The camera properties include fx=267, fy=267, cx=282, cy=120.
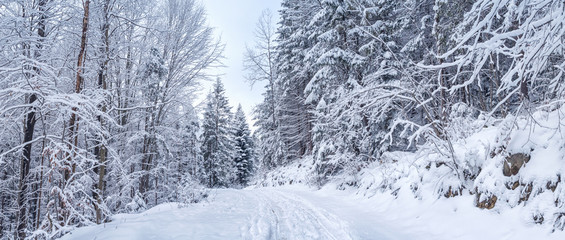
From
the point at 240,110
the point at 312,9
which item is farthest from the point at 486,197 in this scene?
the point at 240,110

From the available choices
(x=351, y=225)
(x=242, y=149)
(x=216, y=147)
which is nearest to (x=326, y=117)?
(x=351, y=225)

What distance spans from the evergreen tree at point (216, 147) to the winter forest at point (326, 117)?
25.5 ft

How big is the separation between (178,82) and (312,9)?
11.0 meters

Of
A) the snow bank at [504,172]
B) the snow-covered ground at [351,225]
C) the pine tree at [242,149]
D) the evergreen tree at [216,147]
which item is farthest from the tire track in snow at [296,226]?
the pine tree at [242,149]

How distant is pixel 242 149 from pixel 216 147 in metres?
7.91

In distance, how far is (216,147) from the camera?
28.5 metres

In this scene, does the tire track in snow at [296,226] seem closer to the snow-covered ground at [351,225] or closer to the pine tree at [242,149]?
the snow-covered ground at [351,225]

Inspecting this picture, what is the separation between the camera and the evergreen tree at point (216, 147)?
27.9 m

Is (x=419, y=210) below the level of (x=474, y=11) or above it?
below

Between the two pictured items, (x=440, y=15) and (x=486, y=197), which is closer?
(x=486, y=197)

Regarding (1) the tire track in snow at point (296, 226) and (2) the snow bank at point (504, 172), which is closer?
(2) the snow bank at point (504, 172)

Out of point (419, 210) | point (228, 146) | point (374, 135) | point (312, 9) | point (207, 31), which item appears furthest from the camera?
point (228, 146)

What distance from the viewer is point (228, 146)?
31.6 metres

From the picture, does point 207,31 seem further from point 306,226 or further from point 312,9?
point 312,9
